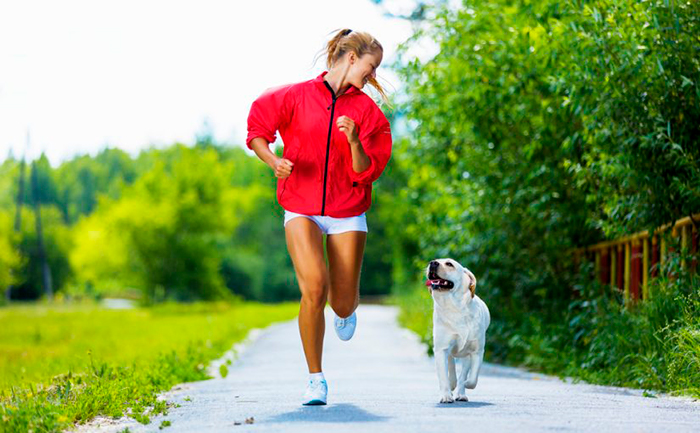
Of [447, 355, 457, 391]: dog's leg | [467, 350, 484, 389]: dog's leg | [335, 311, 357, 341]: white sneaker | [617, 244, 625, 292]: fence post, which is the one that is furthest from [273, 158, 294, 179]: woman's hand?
[617, 244, 625, 292]: fence post

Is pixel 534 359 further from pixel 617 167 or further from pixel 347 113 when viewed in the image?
pixel 347 113

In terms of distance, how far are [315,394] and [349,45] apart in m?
2.27

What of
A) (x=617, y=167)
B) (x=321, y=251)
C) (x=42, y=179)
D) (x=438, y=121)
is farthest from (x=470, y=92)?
(x=42, y=179)

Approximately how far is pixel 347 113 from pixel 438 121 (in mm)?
8833

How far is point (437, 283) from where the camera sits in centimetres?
632

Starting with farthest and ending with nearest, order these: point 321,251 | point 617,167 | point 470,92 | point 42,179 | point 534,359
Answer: point 42,179 < point 470,92 < point 534,359 < point 617,167 < point 321,251

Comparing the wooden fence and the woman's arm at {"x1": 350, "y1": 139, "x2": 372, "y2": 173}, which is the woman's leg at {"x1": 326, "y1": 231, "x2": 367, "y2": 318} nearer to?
the woman's arm at {"x1": 350, "y1": 139, "x2": 372, "y2": 173}

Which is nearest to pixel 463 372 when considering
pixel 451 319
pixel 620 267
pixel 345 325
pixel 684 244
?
pixel 451 319

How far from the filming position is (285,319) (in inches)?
1155

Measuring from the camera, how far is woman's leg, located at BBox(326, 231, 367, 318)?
6.33 meters

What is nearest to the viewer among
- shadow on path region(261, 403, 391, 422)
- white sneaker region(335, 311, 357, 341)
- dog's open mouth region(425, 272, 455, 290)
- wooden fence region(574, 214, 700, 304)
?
shadow on path region(261, 403, 391, 422)

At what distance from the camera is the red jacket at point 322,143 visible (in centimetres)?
625

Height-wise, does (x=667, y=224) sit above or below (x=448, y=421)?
above

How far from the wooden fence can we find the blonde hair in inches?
150
